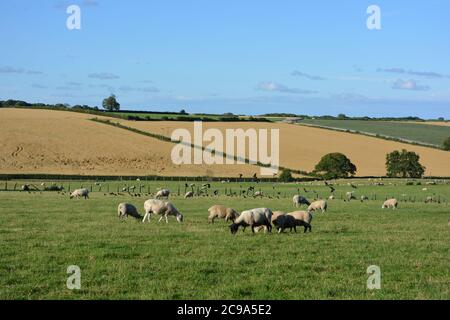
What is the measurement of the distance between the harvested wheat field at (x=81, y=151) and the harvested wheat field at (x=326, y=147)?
1028 cm

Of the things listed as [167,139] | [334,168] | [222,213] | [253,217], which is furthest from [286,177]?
[253,217]

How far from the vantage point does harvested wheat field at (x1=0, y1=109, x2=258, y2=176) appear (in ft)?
309

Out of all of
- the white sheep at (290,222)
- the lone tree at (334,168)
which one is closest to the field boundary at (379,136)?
the lone tree at (334,168)

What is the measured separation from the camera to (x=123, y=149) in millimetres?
106250

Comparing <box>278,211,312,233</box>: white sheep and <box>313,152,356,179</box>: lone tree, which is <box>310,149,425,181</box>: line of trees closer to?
<box>313,152,356,179</box>: lone tree

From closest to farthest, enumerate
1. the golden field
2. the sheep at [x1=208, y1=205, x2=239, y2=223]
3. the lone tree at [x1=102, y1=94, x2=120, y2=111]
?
the sheep at [x1=208, y1=205, x2=239, y2=223]
the golden field
the lone tree at [x1=102, y1=94, x2=120, y2=111]

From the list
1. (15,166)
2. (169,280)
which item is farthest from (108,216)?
(15,166)

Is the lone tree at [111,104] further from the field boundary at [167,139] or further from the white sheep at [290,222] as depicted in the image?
the white sheep at [290,222]

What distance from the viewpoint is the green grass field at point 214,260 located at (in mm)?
13664

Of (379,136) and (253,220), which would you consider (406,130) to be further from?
(253,220)

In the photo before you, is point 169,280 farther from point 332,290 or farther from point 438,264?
point 438,264

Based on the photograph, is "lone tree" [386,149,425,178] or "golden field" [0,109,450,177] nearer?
"golden field" [0,109,450,177]

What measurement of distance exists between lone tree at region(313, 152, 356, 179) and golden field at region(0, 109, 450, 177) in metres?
3.50

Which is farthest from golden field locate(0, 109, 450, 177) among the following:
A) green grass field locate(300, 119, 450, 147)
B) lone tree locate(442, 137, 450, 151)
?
green grass field locate(300, 119, 450, 147)
